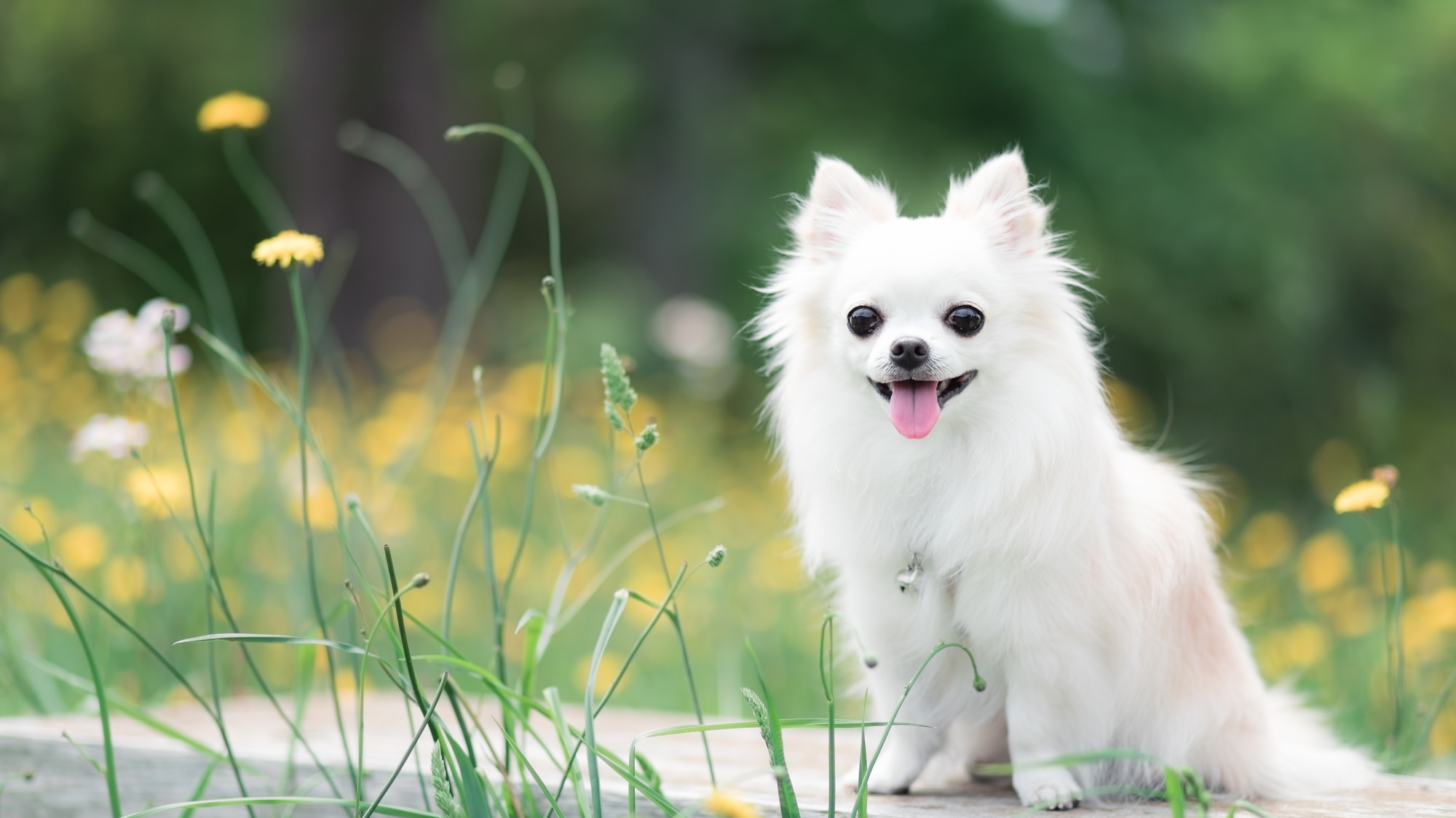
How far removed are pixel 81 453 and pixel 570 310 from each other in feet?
4.32

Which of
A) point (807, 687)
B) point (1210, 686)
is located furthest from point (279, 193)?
point (1210, 686)

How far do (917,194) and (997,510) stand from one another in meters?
7.72

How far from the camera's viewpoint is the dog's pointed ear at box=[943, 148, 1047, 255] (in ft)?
7.25

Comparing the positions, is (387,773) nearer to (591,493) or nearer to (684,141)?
(591,493)

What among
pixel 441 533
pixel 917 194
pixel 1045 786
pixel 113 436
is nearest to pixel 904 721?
pixel 1045 786

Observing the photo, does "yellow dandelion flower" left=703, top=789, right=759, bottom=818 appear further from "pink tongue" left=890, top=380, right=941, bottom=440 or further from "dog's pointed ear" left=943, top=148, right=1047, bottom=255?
"dog's pointed ear" left=943, top=148, right=1047, bottom=255

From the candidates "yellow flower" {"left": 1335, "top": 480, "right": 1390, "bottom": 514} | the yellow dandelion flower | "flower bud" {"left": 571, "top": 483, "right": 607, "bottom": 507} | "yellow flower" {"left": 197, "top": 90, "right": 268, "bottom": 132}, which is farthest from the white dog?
"yellow flower" {"left": 197, "top": 90, "right": 268, "bottom": 132}

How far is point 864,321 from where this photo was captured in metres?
2.08

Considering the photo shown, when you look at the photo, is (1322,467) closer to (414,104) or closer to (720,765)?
(720,765)

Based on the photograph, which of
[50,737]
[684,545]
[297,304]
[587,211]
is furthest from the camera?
[587,211]

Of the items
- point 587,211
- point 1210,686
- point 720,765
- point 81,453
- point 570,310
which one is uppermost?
point 587,211

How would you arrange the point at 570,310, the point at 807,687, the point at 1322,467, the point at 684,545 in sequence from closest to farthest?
the point at 570,310, the point at 807,687, the point at 684,545, the point at 1322,467

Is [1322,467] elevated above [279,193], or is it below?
below

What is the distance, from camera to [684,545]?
5.18m
